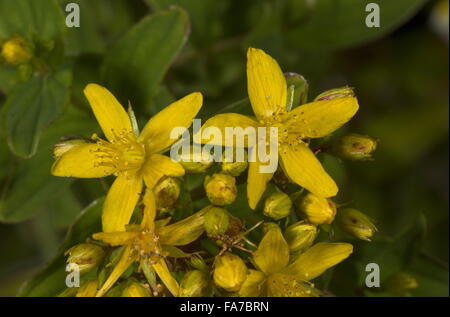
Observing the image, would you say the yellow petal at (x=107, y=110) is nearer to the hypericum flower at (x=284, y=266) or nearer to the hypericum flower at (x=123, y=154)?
the hypericum flower at (x=123, y=154)

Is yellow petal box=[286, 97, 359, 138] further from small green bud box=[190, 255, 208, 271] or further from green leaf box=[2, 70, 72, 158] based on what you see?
green leaf box=[2, 70, 72, 158]

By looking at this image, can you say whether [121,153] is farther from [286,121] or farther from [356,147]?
[356,147]

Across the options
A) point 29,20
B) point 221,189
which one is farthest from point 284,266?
point 29,20

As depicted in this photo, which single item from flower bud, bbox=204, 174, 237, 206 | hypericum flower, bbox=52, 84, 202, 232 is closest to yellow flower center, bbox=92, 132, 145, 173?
hypericum flower, bbox=52, 84, 202, 232

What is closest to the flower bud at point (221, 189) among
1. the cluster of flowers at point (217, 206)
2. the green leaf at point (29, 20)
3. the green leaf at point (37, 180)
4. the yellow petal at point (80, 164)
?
the cluster of flowers at point (217, 206)

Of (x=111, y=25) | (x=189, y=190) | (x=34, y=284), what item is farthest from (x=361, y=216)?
(x=111, y=25)
